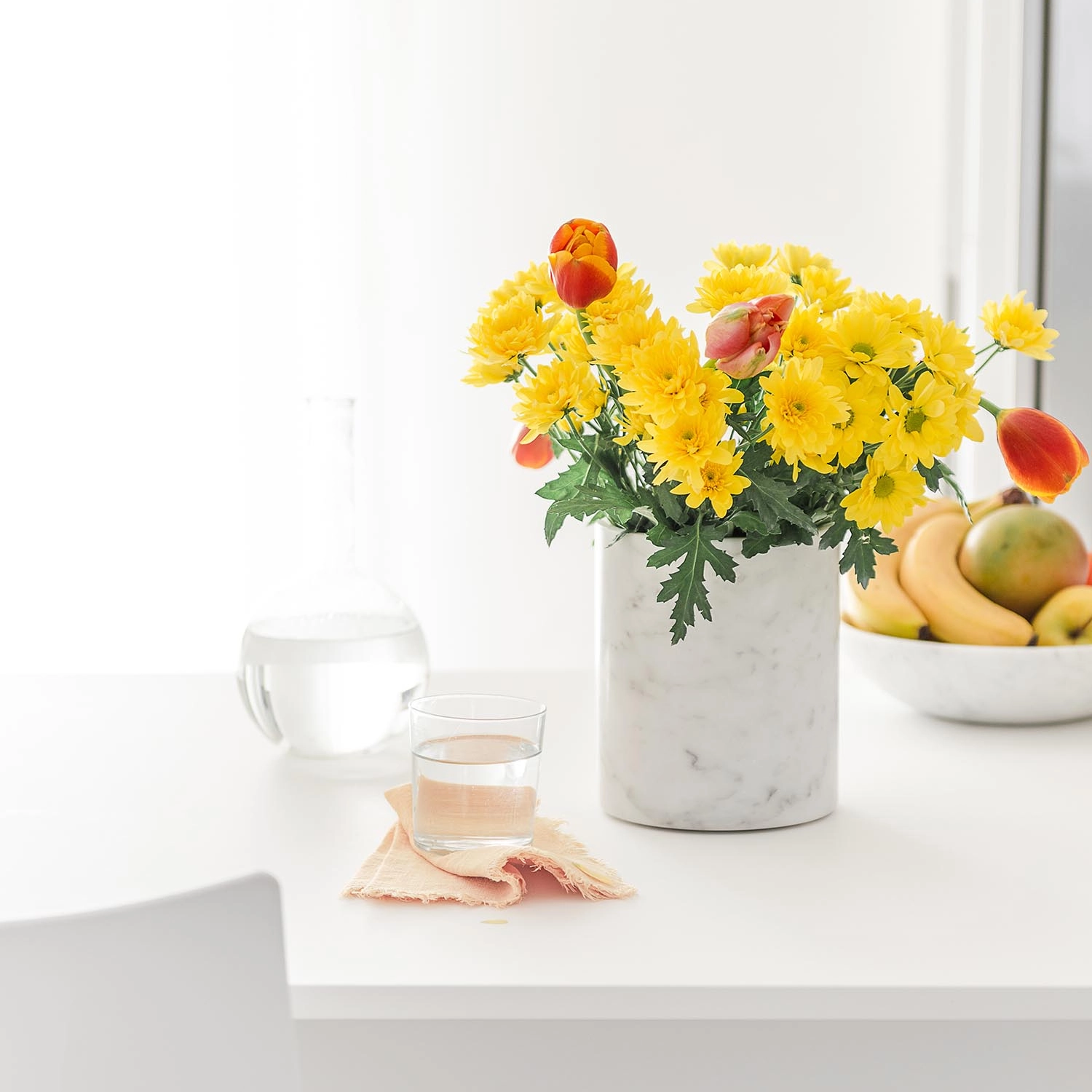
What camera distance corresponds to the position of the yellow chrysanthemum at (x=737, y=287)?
823 mm

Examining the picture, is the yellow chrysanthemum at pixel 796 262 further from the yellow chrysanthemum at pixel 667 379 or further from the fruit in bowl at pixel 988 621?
the fruit in bowl at pixel 988 621

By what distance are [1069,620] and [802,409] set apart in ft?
1.50

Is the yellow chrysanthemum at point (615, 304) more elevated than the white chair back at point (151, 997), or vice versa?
the yellow chrysanthemum at point (615, 304)

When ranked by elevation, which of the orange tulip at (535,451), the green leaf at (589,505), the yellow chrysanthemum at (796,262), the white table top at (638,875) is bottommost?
the white table top at (638,875)

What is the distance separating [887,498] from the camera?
2.55 ft

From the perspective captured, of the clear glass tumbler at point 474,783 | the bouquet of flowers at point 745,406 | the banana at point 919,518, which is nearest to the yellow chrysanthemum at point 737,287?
the bouquet of flowers at point 745,406

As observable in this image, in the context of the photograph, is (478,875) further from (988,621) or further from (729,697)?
(988,621)

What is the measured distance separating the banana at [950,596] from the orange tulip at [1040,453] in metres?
0.29

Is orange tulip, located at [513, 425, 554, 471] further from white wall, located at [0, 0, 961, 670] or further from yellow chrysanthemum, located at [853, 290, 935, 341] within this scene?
white wall, located at [0, 0, 961, 670]

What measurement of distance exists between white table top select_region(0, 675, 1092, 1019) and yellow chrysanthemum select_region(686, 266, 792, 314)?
354mm

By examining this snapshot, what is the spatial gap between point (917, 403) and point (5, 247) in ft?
7.58

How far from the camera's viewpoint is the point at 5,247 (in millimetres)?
2582

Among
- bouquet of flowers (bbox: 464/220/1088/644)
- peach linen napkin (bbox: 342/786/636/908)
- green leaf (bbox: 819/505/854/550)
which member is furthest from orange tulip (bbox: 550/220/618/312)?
peach linen napkin (bbox: 342/786/636/908)

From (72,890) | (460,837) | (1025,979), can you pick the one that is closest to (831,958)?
(1025,979)
